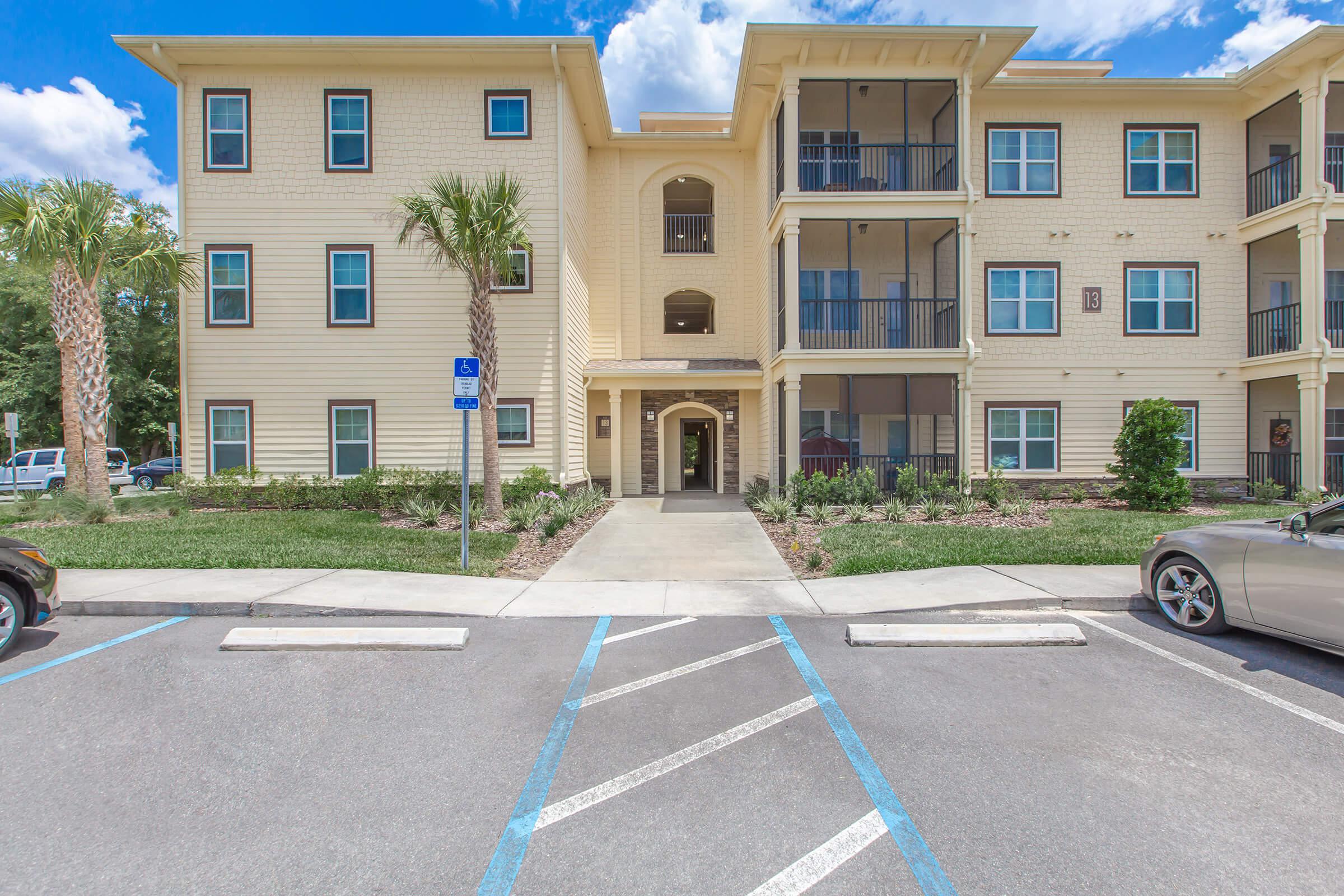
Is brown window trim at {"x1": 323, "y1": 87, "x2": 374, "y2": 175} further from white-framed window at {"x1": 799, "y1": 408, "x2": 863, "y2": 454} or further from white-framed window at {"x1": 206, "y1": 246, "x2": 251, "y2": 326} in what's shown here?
white-framed window at {"x1": 799, "y1": 408, "x2": 863, "y2": 454}

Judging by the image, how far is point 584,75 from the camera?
14.4 meters

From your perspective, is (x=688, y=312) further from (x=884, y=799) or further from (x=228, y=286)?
(x=884, y=799)

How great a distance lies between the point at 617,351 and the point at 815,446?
5.94 metres

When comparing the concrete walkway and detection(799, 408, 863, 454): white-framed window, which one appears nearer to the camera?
the concrete walkway

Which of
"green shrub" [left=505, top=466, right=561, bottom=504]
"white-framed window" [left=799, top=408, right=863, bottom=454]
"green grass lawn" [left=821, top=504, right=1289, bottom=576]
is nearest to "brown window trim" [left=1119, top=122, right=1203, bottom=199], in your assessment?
"green grass lawn" [left=821, top=504, right=1289, bottom=576]

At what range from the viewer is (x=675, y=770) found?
11.0 feet

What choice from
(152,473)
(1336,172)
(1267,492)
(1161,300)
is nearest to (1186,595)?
(1267,492)

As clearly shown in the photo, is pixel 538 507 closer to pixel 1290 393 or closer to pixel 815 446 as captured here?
pixel 815 446

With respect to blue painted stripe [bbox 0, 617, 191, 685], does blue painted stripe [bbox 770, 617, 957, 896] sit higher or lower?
lower

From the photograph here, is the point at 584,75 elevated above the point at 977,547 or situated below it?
above

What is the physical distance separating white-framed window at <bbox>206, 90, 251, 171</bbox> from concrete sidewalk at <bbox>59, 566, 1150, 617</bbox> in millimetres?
10688

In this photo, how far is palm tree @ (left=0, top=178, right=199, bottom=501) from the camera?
11719mm

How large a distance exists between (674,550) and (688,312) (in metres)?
11.2

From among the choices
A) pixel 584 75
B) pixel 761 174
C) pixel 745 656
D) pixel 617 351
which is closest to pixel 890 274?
pixel 761 174
